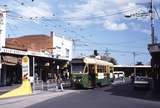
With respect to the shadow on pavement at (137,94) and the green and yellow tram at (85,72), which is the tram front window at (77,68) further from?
the shadow on pavement at (137,94)

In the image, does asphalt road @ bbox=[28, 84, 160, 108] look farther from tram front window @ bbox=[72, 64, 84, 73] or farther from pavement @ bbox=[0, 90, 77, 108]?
tram front window @ bbox=[72, 64, 84, 73]

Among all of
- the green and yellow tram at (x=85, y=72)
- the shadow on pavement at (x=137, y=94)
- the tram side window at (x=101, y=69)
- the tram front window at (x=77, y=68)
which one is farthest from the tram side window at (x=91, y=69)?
the shadow on pavement at (x=137, y=94)

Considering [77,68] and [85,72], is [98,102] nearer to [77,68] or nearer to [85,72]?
[85,72]

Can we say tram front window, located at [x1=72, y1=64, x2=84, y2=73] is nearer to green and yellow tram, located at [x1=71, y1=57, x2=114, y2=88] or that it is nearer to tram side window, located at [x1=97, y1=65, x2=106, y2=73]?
green and yellow tram, located at [x1=71, y1=57, x2=114, y2=88]

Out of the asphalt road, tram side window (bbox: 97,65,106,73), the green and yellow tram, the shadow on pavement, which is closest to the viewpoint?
the asphalt road

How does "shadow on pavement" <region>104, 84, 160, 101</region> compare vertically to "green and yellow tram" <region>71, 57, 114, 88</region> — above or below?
below

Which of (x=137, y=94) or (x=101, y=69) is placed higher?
(x=101, y=69)

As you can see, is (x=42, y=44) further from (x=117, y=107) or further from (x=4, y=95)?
(x=117, y=107)

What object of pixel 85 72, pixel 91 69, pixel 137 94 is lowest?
pixel 137 94

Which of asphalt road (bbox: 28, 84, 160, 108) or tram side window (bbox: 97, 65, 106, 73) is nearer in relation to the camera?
asphalt road (bbox: 28, 84, 160, 108)

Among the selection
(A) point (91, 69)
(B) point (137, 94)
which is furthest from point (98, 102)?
(A) point (91, 69)

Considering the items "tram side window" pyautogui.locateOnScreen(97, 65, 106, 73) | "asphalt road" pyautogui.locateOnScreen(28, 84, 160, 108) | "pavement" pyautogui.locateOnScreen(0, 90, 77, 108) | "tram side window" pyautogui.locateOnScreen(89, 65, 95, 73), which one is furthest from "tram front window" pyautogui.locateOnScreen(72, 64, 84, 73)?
"pavement" pyautogui.locateOnScreen(0, 90, 77, 108)

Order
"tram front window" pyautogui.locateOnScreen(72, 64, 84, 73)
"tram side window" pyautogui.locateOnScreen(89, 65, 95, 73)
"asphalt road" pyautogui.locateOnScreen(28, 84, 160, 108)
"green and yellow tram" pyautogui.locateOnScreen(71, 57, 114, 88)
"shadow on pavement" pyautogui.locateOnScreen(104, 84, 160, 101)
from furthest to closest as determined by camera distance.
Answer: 1. "tram side window" pyautogui.locateOnScreen(89, 65, 95, 73)
2. "tram front window" pyautogui.locateOnScreen(72, 64, 84, 73)
3. "green and yellow tram" pyautogui.locateOnScreen(71, 57, 114, 88)
4. "shadow on pavement" pyautogui.locateOnScreen(104, 84, 160, 101)
5. "asphalt road" pyautogui.locateOnScreen(28, 84, 160, 108)

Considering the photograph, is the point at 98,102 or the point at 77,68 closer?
the point at 98,102
